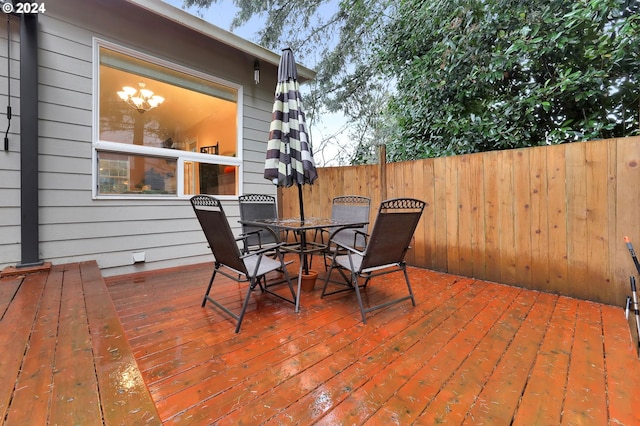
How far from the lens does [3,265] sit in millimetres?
2729

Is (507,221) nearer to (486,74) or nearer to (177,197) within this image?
(486,74)

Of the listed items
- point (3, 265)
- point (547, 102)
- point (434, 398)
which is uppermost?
point (547, 102)

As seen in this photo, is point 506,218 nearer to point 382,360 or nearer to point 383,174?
point 383,174

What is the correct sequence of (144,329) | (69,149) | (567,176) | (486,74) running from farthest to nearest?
(486,74)
(69,149)
(567,176)
(144,329)

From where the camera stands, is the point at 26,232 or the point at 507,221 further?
the point at 507,221

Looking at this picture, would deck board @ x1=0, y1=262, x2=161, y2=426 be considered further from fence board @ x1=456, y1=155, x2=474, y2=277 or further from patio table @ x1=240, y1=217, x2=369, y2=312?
fence board @ x1=456, y1=155, x2=474, y2=277

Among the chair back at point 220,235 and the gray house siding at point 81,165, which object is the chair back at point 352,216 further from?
the gray house siding at point 81,165

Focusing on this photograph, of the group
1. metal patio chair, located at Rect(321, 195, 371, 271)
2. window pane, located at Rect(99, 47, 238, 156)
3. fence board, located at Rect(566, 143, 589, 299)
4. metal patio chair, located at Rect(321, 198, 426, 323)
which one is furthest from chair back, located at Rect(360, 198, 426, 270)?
window pane, located at Rect(99, 47, 238, 156)

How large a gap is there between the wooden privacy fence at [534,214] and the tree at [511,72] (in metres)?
0.80

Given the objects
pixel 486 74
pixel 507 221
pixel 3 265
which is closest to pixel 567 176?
pixel 507 221

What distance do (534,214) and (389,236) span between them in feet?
5.98

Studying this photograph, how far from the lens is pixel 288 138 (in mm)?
3027

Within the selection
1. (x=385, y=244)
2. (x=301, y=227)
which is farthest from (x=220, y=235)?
(x=385, y=244)

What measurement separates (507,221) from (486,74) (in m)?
2.08
